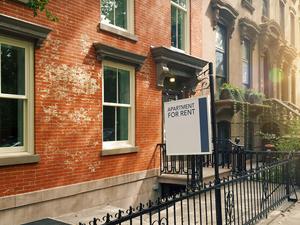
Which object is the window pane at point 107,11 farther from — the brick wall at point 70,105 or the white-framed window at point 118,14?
the brick wall at point 70,105

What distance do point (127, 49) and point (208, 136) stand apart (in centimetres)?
594

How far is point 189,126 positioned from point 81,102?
14.1 ft

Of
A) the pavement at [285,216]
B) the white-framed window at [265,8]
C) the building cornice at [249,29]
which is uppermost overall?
the white-framed window at [265,8]

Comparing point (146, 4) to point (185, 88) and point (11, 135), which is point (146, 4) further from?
point (11, 135)

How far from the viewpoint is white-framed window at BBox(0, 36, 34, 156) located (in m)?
6.89

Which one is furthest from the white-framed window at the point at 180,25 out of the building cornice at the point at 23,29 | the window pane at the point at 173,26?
the building cornice at the point at 23,29

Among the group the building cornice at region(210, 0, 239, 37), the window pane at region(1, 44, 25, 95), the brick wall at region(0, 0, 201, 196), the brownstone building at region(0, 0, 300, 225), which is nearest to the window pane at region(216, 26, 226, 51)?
the building cornice at region(210, 0, 239, 37)

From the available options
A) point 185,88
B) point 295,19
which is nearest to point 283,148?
point 185,88

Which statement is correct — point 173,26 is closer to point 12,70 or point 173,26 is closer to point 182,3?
point 182,3

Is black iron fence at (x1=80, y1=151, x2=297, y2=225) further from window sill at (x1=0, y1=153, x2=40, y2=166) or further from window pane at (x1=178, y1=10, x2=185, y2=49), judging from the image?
window pane at (x1=178, y1=10, x2=185, y2=49)

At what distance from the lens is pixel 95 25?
350 inches

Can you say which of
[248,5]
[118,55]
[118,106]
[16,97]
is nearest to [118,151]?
[118,106]

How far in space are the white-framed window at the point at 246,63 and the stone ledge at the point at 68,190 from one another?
9.79m

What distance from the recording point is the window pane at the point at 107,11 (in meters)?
9.49
